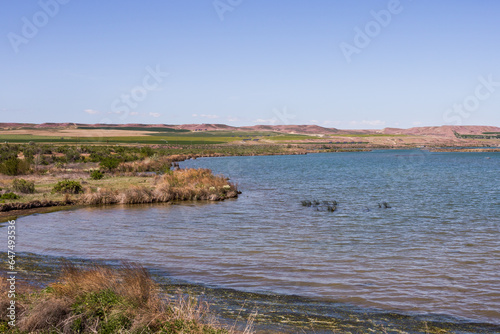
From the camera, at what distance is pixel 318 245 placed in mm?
14969

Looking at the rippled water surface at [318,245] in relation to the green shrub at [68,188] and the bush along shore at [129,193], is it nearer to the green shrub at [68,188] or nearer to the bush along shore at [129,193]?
the bush along shore at [129,193]

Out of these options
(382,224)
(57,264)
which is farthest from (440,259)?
(57,264)

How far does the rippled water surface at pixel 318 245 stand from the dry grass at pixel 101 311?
3.78 meters

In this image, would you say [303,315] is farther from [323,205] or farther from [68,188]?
[68,188]

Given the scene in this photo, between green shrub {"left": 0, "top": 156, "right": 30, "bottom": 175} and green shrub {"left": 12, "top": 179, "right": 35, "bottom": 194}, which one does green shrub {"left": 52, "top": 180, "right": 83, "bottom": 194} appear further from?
green shrub {"left": 0, "top": 156, "right": 30, "bottom": 175}

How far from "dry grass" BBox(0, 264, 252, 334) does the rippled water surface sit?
12.4ft

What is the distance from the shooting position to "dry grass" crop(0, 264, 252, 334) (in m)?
6.36

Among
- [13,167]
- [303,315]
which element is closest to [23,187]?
[13,167]

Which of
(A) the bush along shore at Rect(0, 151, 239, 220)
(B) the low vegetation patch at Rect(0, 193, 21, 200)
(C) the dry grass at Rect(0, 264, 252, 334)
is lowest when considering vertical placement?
(A) the bush along shore at Rect(0, 151, 239, 220)

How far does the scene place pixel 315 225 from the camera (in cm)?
1877

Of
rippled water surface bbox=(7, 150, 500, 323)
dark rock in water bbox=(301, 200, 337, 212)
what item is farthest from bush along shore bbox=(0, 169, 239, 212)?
dark rock in water bbox=(301, 200, 337, 212)

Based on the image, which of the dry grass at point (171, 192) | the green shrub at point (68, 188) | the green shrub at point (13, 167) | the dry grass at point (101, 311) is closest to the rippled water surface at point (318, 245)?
the dry grass at point (171, 192)

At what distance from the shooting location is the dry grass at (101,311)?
20.9 ft

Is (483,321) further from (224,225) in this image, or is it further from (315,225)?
(224,225)
